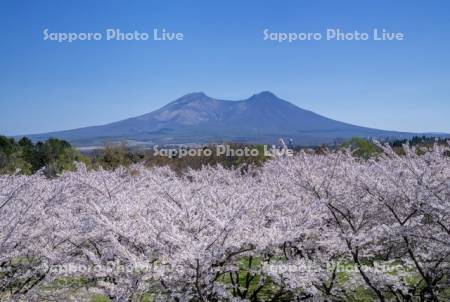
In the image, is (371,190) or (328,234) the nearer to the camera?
(371,190)

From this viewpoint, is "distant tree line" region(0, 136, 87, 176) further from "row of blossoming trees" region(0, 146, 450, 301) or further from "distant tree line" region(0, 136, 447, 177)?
"row of blossoming trees" region(0, 146, 450, 301)

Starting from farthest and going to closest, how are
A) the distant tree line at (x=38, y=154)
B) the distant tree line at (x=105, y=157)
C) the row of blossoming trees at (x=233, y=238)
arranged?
the distant tree line at (x=38, y=154) < the distant tree line at (x=105, y=157) < the row of blossoming trees at (x=233, y=238)

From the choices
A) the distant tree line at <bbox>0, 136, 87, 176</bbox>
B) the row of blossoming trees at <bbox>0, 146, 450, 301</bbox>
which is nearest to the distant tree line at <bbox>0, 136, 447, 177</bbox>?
the distant tree line at <bbox>0, 136, 87, 176</bbox>

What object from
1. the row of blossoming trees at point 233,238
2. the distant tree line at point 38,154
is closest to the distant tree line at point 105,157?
the distant tree line at point 38,154

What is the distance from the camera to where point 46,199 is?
7.91 meters

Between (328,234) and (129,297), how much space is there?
10.5 ft

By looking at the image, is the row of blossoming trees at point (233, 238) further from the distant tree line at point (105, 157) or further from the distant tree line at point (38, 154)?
the distant tree line at point (38, 154)

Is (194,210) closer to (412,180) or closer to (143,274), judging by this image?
(143,274)

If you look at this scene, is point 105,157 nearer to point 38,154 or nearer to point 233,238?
point 38,154

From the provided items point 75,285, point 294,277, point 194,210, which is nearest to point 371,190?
point 294,277

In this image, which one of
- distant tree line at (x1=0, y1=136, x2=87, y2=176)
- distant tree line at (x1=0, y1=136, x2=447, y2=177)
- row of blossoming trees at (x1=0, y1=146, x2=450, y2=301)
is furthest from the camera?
distant tree line at (x1=0, y1=136, x2=87, y2=176)

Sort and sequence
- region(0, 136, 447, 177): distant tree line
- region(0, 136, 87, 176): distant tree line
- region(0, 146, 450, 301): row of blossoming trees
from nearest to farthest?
region(0, 146, 450, 301): row of blossoming trees, region(0, 136, 447, 177): distant tree line, region(0, 136, 87, 176): distant tree line

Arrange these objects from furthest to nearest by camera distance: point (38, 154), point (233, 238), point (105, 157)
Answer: point (38, 154), point (105, 157), point (233, 238)

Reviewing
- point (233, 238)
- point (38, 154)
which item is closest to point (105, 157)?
point (38, 154)
